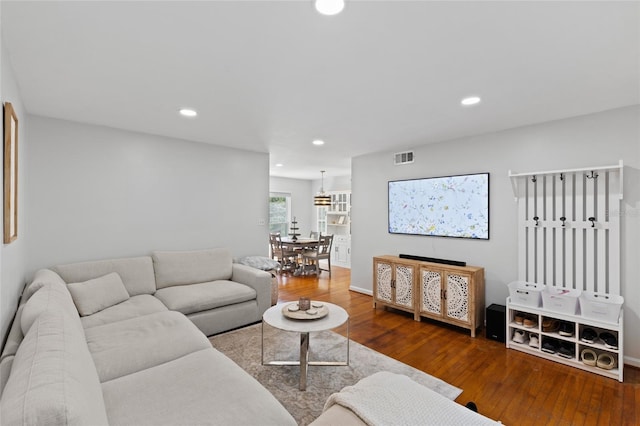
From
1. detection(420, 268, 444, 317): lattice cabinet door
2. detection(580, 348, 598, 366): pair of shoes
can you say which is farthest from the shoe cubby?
detection(420, 268, 444, 317): lattice cabinet door

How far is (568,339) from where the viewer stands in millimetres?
2732

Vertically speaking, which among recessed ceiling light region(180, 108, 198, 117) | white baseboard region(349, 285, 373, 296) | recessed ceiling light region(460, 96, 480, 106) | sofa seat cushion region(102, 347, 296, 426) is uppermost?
recessed ceiling light region(180, 108, 198, 117)

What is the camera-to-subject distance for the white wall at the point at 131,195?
123 inches

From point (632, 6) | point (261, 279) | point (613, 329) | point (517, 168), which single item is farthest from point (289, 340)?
point (632, 6)

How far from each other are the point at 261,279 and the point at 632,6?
3672mm

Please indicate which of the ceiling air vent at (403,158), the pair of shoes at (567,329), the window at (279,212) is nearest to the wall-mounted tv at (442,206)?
the ceiling air vent at (403,158)

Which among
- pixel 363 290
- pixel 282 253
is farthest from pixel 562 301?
pixel 282 253

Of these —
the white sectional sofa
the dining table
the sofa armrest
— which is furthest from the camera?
the dining table

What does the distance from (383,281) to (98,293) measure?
334 centimetres

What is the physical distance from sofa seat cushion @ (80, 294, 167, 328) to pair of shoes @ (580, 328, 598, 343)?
390cm

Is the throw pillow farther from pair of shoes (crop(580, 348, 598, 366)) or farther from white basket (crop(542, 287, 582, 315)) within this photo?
pair of shoes (crop(580, 348, 598, 366))

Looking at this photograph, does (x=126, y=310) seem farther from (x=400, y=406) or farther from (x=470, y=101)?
(x=470, y=101)

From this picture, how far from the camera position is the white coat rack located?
2.80 metres

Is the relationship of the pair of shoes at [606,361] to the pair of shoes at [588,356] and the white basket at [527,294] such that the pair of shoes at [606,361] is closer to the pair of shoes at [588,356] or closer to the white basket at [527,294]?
the pair of shoes at [588,356]
